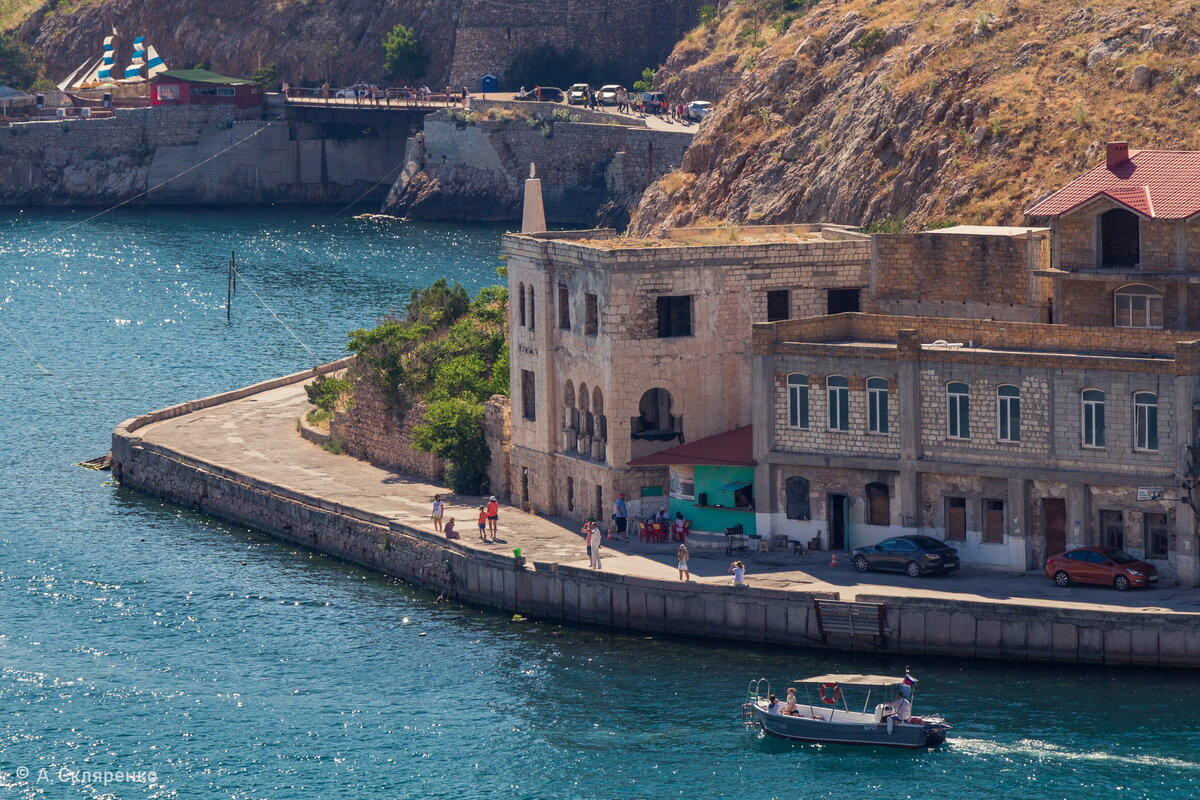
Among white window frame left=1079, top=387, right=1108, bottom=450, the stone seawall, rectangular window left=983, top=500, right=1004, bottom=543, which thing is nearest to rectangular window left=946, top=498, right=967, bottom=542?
rectangular window left=983, top=500, right=1004, bottom=543

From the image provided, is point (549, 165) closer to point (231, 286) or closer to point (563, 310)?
point (231, 286)

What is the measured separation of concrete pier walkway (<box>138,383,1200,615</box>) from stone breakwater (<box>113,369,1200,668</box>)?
45cm

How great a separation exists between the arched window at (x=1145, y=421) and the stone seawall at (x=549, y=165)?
10831 centimetres

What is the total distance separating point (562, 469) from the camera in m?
80.2

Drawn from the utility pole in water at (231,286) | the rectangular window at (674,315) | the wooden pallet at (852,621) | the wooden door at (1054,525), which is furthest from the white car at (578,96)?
the wooden pallet at (852,621)

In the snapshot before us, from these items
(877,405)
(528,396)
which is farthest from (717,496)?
(528,396)

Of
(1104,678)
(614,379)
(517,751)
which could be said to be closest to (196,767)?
(517,751)

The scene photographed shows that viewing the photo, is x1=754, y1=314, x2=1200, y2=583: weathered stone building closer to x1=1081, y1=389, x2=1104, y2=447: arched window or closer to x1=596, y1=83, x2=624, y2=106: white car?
x1=1081, y1=389, x2=1104, y2=447: arched window

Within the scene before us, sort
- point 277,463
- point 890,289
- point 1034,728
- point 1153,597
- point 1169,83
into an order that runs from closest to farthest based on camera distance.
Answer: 1. point 1034,728
2. point 1153,597
3. point 890,289
4. point 277,463
5. point 1169,83

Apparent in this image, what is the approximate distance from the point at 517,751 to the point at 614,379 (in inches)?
643

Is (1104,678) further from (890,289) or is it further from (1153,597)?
(890,289)

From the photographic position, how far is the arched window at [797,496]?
7400 centimetres

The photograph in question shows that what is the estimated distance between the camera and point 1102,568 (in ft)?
222

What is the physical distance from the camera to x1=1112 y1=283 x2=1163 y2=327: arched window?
75.2m
